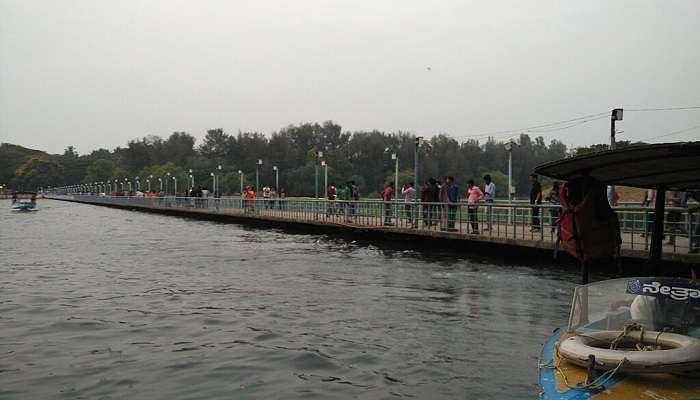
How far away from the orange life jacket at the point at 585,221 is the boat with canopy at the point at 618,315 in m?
0.01

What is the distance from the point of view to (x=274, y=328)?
11219 mm

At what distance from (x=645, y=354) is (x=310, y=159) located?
107 meters

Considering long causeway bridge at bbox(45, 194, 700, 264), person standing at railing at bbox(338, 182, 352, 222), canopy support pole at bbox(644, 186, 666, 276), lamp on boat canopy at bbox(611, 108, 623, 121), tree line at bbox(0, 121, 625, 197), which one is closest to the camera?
canopy support pole at bbox(644, 186, 666, 276)

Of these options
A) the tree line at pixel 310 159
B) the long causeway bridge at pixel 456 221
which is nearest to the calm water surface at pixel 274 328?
the long causeway bridge at pixel 456 221

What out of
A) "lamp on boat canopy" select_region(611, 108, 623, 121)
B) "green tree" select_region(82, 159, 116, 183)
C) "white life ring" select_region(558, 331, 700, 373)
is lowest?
"white life ring" select_region(558, 331, 700, 373)

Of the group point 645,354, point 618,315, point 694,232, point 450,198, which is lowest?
point 645,354

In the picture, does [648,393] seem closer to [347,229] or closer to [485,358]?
[485,358]

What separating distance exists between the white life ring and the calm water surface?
2.68 metres

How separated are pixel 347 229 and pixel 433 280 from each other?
1428 centimetres

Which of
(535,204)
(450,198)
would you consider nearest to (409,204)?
(450,198)

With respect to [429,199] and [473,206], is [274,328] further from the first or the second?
[429,199]

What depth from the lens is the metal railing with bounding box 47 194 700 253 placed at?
15523 mm

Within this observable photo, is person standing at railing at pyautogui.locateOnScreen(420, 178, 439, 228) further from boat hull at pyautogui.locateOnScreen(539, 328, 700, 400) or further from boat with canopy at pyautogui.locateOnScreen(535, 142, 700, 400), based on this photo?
boat hull at pyautogui.locateOnScreen(539, 328, 700, 400)

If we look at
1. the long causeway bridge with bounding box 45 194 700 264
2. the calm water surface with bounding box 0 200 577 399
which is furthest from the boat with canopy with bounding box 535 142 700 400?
the long causeway bridge with bounding box 45 194 700 264
